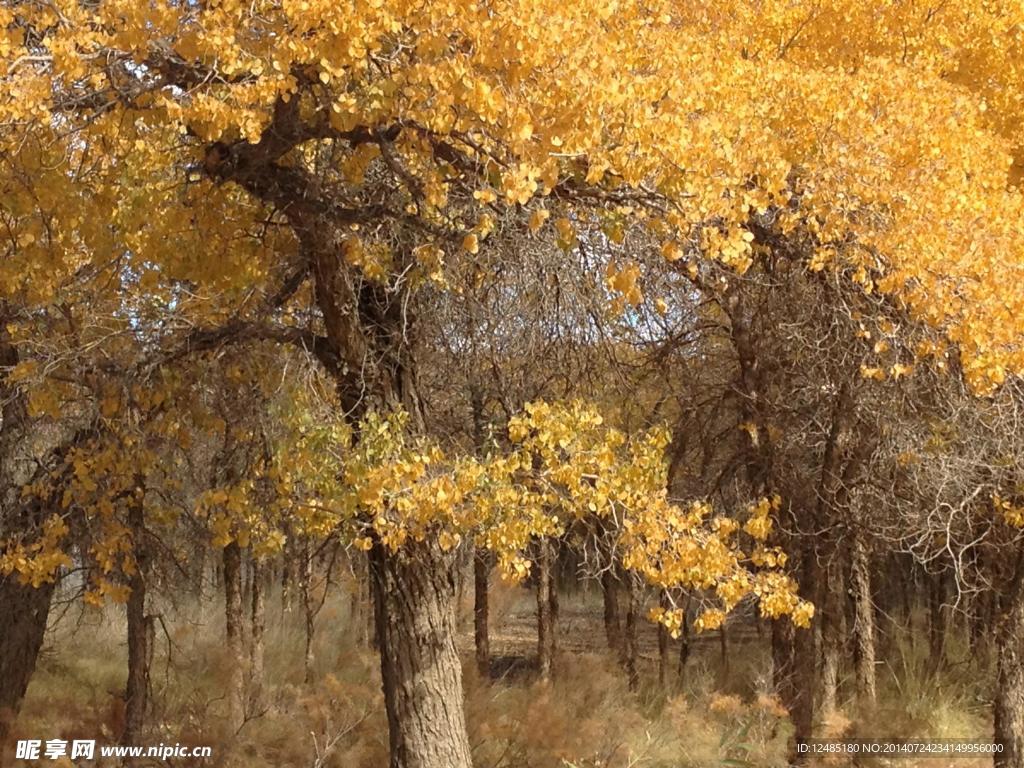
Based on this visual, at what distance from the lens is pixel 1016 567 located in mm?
9133

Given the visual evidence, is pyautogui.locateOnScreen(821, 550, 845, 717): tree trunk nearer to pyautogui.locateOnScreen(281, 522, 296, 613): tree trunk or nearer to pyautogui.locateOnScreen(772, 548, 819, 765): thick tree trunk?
pyautogui.locateOnScreen(772, 548, 819, 765): thick tree trunk

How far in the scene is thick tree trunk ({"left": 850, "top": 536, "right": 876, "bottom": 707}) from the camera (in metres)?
12.2

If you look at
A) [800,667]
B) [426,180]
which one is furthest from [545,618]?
[426,180]

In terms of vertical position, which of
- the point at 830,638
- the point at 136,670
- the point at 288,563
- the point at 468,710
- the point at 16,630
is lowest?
the point at 468,710

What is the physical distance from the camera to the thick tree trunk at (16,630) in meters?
8.43

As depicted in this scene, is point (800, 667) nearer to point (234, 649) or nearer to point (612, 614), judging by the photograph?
point (234, 649)

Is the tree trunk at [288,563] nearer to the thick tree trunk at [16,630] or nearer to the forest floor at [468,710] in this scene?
the forest floor at [468,710]

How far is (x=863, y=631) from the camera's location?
12445mm

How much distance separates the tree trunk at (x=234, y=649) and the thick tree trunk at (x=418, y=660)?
282 cm

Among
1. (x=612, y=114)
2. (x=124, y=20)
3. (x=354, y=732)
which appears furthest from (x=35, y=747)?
(x=612, y=114)

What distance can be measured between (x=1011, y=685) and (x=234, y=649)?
7.13 m

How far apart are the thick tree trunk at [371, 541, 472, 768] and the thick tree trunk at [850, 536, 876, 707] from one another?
6.10 metres

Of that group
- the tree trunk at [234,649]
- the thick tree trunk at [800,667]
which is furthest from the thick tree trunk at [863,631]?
the tree trunk at [234,649]

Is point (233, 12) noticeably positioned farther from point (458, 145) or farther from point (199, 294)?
point (199, 294)
